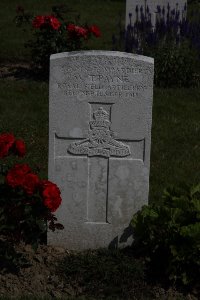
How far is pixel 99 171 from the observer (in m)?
5.01

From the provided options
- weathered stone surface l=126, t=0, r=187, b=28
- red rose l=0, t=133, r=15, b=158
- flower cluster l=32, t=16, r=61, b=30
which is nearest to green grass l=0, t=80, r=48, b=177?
flower cluster l=32, t=16, r=61, b=30

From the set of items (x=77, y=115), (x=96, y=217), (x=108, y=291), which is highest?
(x=77, y=115)

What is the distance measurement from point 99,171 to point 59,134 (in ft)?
1.30

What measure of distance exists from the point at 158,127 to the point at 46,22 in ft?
7.69

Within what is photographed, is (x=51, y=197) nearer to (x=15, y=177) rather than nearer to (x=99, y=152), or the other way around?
(x=15, y=177)

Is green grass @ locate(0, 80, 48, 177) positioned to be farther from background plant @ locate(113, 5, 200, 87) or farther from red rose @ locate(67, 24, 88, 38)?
background plant @ locate(113, 5, 200, 87)

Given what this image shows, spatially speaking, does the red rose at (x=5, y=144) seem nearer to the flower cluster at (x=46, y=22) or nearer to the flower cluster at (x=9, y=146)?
the flower cluster at (x=9, y=146)

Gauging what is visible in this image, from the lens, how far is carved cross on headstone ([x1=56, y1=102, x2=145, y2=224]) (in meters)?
4.85

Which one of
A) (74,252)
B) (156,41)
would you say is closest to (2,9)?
(156,41)

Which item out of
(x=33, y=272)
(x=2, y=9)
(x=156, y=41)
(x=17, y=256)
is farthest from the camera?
(x=2, y=9)

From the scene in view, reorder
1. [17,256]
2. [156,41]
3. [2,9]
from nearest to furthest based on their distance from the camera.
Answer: [17,256] → [156,41] → [2,9]

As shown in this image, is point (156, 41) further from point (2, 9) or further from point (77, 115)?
point (2, 9)

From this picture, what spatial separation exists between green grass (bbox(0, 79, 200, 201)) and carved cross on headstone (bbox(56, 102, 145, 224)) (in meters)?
1.09

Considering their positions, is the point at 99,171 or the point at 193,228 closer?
the point at 193,228
